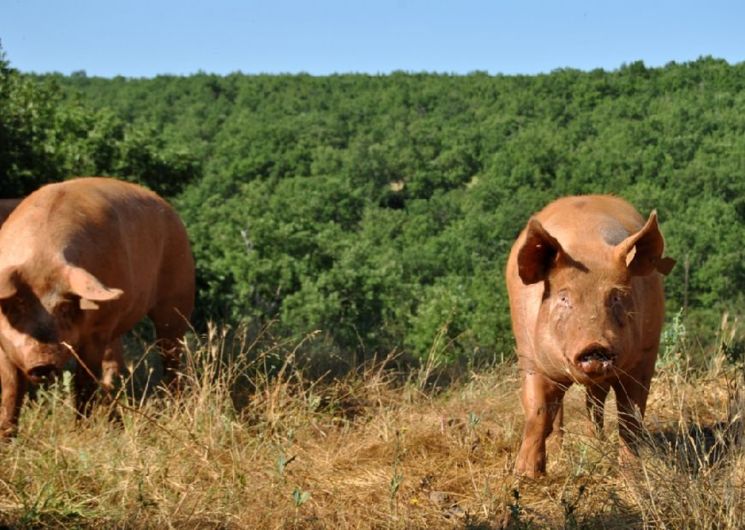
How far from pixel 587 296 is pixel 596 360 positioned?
Answer: 38cm

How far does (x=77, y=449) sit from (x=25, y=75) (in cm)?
937

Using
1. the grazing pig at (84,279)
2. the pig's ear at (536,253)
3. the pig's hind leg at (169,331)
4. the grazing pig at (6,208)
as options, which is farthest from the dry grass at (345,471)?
the grazing pig at (6,208)

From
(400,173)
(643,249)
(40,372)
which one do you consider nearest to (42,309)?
(40,372)

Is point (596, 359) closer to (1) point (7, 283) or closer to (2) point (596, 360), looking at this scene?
(2) point (596, 360)

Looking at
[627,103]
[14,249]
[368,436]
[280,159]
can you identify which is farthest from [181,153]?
[280,159]

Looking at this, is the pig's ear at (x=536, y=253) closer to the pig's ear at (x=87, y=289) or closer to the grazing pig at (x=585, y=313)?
the grazing pig at (x=585, y=313)

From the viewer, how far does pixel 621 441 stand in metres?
5.63

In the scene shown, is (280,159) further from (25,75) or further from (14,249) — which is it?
(14,249)

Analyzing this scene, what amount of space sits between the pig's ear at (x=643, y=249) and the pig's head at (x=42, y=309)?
3202 millimetres

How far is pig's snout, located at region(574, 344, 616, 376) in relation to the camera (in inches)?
199

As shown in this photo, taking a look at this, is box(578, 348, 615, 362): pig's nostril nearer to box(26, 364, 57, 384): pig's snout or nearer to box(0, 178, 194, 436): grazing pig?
box(0, 178, 194, 436): grazing pig

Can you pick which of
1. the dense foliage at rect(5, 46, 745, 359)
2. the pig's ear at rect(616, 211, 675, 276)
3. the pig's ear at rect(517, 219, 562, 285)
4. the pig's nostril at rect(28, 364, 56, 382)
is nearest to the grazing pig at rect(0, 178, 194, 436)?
the pig's nostril at rect(28, 364, 56, 382)

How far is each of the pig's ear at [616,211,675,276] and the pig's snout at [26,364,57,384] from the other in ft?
12.1

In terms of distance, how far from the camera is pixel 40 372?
6.70m
